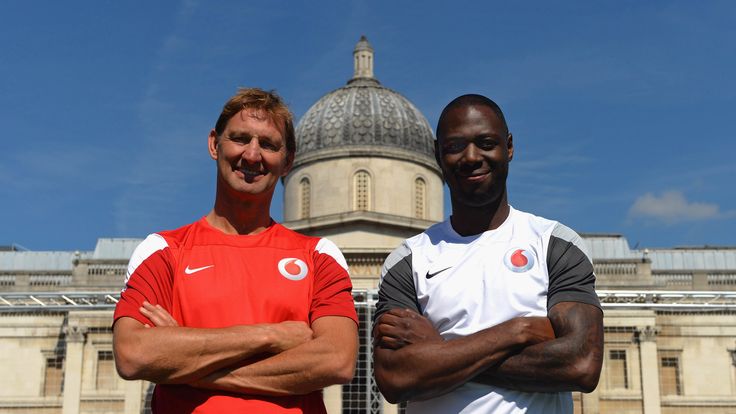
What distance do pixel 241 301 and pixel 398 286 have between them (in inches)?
29.6

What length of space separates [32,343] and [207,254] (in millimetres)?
31046

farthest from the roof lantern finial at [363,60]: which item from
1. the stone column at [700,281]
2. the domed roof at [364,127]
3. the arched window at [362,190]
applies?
the stone column at [700,281]

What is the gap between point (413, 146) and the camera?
37.7 metres

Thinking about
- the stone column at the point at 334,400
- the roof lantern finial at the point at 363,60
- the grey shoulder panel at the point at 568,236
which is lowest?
the grey shoulder panel at the point at 568,236

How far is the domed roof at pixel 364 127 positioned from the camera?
122ft

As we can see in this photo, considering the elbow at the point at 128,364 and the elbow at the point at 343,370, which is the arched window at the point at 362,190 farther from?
the elbow at the point at 128,364

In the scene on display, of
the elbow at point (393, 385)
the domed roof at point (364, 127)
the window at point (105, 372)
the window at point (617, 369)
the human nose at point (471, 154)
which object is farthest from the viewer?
the domed roof at point (364, 127)

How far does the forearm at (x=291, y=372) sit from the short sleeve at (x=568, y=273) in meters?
1.01

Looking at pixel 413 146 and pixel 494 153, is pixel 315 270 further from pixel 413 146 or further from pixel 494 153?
pixel 413 146

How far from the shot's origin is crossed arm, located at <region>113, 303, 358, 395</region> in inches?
157

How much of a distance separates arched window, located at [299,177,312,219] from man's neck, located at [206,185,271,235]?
31610 millimetres

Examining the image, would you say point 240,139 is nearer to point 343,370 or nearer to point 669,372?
point 343,370

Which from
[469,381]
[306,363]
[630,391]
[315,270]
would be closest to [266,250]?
[315,270]

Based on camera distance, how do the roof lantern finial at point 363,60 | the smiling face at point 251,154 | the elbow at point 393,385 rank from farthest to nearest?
the roof lantern finial at point 363,60 < the smiling face at point 251,154 < the elbow at point 393,385
